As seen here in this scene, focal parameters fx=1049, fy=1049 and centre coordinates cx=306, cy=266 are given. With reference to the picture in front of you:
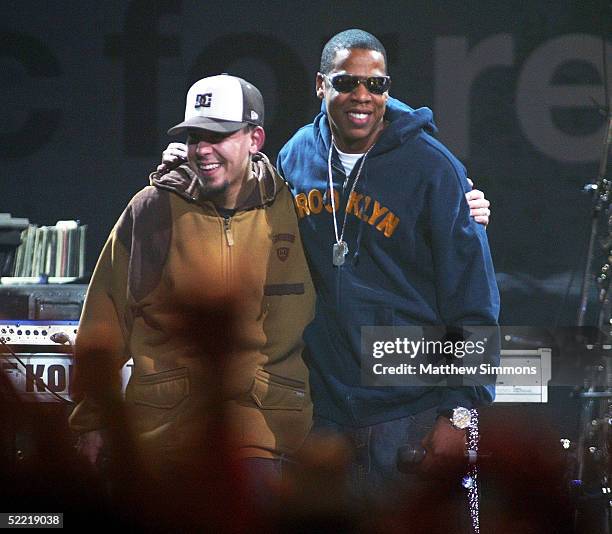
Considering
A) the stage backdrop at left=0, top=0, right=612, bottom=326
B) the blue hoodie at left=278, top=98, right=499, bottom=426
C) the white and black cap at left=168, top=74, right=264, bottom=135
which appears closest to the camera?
the blue hoodie at left=278, top=98, right=499, bottom=426

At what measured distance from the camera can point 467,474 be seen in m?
3.62

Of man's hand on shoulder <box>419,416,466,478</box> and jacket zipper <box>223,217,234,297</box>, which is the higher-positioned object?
jacket zipper <box>223,217,234,297</box>

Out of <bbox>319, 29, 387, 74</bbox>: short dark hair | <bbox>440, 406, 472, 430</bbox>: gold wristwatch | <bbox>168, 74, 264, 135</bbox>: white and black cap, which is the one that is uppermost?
<bbox>319, 29, 387, 74</bbox>: short dark hair

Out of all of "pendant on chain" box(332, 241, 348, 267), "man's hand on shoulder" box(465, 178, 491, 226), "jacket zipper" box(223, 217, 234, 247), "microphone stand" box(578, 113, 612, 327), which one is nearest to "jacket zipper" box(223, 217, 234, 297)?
"jacket zipper" box(223, 217, 234, 247)

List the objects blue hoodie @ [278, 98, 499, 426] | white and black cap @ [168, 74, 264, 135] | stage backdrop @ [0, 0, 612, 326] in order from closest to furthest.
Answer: blue hoodie @ [278, 98, 499, 426]
white and black cap @ [168, 74, 264, 135]
stage backdrop @ [0, 0, 612, 326]

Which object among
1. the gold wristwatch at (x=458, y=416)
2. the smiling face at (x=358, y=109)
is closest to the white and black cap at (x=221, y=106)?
the smiling face at (x=358, y=109)

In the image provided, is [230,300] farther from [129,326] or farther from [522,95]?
[522,95]

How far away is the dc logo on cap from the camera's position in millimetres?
3592

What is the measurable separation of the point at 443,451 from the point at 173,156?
1360 mm

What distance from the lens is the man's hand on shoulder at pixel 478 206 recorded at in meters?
3.46

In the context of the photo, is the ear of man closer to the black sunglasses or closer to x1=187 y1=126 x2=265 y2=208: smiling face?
x1=187 y1=126 x2=265 y2=208: smiling face

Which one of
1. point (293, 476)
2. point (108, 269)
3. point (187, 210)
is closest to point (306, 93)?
point (187, 210)

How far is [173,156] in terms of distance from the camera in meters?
3.62

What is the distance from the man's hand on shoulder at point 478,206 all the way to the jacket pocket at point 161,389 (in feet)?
3.57
